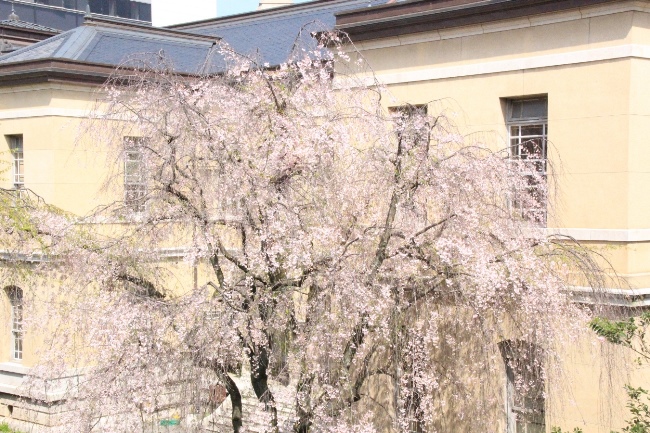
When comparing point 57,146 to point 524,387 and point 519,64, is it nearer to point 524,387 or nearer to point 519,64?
point 519,64

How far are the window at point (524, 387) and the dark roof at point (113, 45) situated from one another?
11.7 meters

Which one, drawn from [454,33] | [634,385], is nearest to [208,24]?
[454,33]

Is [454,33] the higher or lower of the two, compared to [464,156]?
higher

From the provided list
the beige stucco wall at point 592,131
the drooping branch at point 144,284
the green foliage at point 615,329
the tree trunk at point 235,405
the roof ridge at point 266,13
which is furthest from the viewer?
the roof ridge at point 266,13

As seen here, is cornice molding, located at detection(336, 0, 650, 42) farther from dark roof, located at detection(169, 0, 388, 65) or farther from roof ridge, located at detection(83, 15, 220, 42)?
roof ridge, located at detection(83, 15, 220, 42)

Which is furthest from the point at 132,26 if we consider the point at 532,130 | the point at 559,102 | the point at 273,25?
the point at 559,102

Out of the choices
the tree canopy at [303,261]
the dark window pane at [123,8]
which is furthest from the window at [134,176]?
the dark window pane at [123,8]

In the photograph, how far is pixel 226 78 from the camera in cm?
1162

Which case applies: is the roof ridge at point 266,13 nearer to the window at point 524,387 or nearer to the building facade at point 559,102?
the building facade at point 559,102

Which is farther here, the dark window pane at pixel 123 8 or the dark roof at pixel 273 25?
the dark window pane at pixel 123 8

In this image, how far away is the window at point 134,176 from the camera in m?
11.2

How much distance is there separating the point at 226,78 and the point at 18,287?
1110cm

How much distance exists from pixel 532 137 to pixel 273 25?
15.0 meters

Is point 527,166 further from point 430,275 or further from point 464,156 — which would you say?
point 430,275
